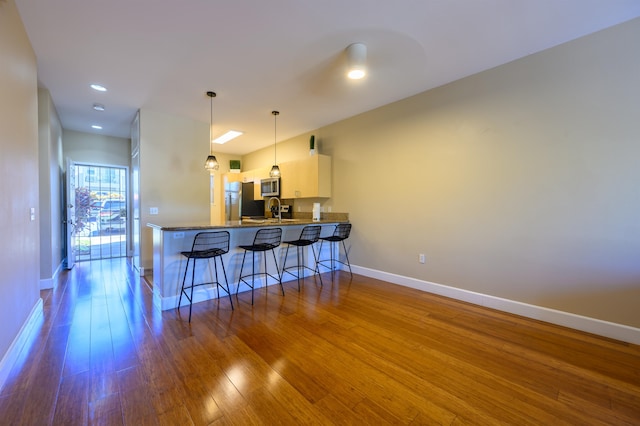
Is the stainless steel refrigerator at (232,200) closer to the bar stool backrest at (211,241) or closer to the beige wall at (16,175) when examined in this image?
the bar stool backrest at (211,241)

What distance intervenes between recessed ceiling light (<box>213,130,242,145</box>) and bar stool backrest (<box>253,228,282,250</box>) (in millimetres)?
2884

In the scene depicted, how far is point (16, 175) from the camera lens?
216 centimetres

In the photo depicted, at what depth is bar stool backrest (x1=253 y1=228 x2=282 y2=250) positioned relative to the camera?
3.47 meters

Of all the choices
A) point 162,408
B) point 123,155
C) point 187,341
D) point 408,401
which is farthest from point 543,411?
point 123,155

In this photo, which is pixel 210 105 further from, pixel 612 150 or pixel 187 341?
pixel 612 150

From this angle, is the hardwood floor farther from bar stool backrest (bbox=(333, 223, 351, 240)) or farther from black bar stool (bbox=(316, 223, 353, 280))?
bar stool backrest (bbox=(333, 223, 351, 240))

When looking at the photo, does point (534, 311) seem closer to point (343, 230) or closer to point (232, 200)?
point (343, 230)

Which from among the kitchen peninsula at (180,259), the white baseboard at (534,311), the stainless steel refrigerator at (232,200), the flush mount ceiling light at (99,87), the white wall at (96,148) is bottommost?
the white baseboard at (534,311)

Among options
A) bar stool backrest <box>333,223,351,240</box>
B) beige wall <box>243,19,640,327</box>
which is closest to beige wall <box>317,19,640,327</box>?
beige wall <box>243,19,640,327</box>

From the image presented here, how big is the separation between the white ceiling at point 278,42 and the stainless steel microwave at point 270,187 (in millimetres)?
2091

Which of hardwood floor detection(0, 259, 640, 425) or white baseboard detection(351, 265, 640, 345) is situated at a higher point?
white baseboard detection(351, 265, 640, 345)

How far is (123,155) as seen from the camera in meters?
5.96

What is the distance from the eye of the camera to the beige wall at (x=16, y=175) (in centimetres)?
189

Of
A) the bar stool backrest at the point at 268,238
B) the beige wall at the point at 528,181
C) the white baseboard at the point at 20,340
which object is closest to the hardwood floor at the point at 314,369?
the white baseboard at the point at 20,340
